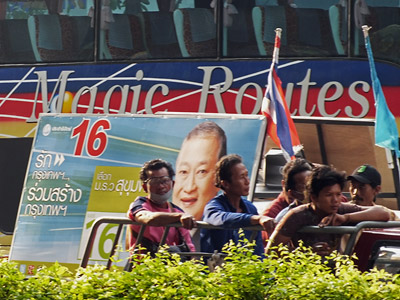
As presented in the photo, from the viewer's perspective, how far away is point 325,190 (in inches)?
273

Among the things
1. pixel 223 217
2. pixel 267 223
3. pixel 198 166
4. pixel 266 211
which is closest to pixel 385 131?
pixel 198 166

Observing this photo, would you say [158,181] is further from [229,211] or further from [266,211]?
[229,211]

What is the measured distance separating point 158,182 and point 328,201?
166 cm

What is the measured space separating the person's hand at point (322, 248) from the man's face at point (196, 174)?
8.51 ft

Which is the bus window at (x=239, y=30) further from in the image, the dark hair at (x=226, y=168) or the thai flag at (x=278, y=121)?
the dark hair at (x=226, y=168)

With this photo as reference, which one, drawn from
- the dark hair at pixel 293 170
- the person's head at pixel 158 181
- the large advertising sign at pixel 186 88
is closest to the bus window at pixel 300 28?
the large advertising sign at pixel 186 88

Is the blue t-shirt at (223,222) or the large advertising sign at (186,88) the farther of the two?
the large advertising sign at (186,88)

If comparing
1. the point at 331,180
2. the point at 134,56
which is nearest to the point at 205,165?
the point at 331,180

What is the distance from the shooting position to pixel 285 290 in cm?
501

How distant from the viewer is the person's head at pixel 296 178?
303 inches

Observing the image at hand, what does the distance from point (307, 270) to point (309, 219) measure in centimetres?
165

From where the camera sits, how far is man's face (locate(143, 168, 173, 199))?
8055mm

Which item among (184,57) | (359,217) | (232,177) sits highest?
(184,57)

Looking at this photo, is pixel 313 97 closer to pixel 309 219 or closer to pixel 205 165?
pixel 205 165
